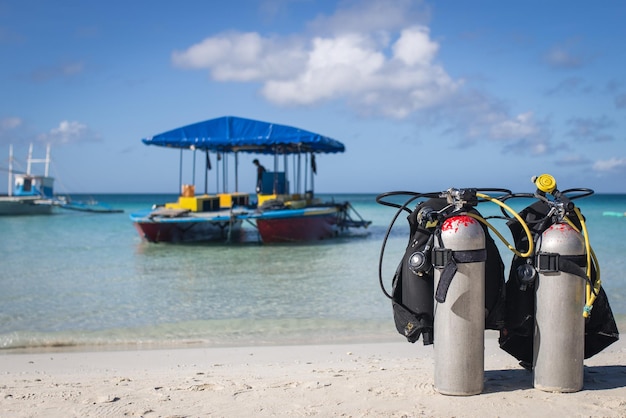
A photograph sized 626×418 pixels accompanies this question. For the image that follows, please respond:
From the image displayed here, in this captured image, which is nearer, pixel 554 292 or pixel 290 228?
pixel 554 292

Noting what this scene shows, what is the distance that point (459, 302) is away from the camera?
3.33 metres

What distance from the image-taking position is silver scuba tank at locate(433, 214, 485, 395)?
3299 millimetres

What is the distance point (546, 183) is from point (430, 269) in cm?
86

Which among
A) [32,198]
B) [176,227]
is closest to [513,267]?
[176,227]

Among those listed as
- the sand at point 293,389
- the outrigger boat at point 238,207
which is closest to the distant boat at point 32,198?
the outrigger boat at point 238,207

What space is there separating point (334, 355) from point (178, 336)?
2.12 meters

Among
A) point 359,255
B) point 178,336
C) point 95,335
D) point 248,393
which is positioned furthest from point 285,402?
point 359,255

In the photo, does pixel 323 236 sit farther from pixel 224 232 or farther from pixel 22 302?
pixel 22 302


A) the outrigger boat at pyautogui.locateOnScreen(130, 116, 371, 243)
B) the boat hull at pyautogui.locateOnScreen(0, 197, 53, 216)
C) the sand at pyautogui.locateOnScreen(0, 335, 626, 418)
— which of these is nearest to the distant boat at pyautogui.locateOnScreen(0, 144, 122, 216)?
the boat hull at pyautogui.locateOnScreen(0, 197, 53, 216)

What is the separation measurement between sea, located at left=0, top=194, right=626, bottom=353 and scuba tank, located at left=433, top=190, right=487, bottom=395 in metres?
0.34

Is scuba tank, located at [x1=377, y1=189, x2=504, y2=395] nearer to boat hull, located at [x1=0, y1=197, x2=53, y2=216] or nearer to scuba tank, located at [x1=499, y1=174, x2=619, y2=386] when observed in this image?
scuba tank, located at [x1=499, y1=174, x2=619, y2=386]

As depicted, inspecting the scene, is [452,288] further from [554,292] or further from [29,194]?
[29,194]

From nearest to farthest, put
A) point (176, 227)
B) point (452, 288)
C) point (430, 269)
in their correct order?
point (452, 288) → point (430, 269) → point (176, 227)

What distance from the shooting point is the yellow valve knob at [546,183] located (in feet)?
11.8
